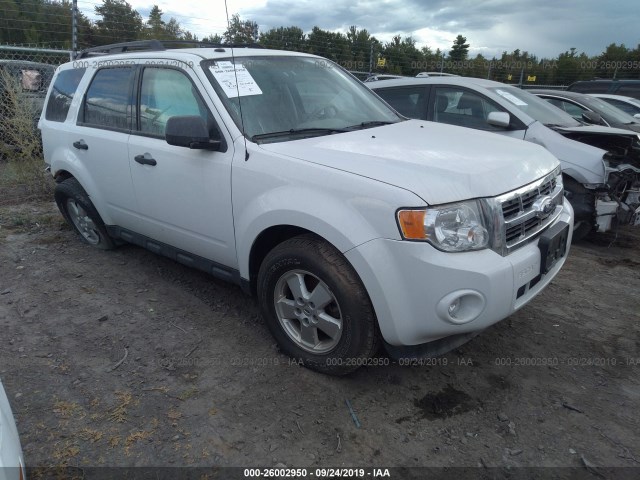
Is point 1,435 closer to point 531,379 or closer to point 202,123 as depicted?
point 202,123

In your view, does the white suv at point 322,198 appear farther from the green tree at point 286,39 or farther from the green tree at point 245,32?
the green tree at point 286,39

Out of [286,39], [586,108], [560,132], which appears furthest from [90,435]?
[286,39]

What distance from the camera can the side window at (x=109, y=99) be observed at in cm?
385

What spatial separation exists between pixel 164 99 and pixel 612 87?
1191 cm

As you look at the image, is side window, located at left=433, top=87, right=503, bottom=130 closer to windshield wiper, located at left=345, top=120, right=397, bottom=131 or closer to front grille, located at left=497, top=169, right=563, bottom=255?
windshield wiper, located at left=345, top=120, right=397, bottom=131

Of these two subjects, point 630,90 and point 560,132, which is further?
point 630,90

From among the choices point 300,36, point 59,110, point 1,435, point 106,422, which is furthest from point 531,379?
point 300,36

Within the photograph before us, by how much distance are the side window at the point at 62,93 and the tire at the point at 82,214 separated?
2.12ft

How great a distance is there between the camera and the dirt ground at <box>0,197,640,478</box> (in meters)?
2.36

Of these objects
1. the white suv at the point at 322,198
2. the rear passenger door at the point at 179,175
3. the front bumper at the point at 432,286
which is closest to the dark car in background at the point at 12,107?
the white suv at the point at 322,198

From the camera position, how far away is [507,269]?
2379 millimetres

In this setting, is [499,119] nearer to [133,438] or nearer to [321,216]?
[321,216]

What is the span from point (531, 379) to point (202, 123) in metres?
2.55

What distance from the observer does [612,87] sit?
38.2 feet
